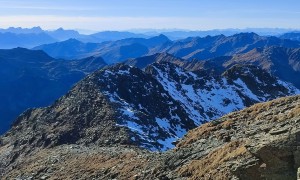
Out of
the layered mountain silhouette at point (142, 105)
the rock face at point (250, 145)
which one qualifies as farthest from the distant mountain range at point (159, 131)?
the layered mountain silhouette at point (142, 105)

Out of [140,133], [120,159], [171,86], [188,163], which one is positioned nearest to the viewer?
[188,163]

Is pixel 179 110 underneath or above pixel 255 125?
underneath

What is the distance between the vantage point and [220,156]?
77.3 feet

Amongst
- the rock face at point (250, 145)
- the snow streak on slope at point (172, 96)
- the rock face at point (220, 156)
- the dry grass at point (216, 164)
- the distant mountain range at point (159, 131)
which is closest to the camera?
the rock face at point (250, 145)

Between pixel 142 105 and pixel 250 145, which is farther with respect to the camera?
pixel 142 105

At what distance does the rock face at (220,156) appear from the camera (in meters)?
19.0

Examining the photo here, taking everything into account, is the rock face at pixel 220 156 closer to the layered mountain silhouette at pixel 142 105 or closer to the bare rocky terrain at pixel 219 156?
Result: the bare rocky terrain at pixel 219 156

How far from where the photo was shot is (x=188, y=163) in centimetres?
2688

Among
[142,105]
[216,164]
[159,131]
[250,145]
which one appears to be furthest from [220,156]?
[142,105]

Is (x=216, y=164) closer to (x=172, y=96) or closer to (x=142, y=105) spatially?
(x=142, y=105)

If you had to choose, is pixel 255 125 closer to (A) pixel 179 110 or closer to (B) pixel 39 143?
(B) pixel 39 143

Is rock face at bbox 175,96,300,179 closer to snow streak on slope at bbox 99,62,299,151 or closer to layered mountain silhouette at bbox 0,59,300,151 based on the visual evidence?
layered mountain silhouette at bbox 0,59,300,151

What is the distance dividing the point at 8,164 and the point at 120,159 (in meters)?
43.0

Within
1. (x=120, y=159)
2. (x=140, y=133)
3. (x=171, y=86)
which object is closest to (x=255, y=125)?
(x=120, y=159)
